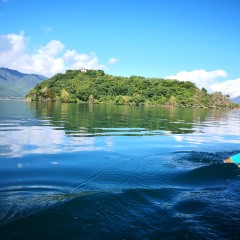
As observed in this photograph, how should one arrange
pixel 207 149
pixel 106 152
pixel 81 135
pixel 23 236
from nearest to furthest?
pixel 23 236, pixel 106 152, pixel 207 149, pixel 81 135

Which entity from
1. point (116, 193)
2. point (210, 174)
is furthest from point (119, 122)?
point (116, 193)

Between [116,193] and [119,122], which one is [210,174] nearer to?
[116,193]

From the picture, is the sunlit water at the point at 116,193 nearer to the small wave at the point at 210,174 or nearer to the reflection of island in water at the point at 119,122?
the small wave at the point at 210,174

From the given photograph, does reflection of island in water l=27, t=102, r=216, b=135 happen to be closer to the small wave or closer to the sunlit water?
the sunlit water

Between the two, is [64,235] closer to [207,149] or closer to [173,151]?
[173,151]

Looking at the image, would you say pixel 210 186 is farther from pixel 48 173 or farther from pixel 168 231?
pixel 48 173

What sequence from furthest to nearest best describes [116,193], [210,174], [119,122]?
[119,122] < [210,174] < [116,193]

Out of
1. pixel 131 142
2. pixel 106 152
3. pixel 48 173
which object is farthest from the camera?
pixel 131 142

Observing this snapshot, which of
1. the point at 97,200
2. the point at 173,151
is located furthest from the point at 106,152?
the point at 97,200

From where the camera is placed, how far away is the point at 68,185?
12.0 metres

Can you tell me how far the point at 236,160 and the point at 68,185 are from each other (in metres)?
9.21

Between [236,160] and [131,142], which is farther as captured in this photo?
[131,142]

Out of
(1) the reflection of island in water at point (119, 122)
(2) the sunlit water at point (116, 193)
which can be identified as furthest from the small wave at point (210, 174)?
(1) the reflection of island in water at point (119, 122)

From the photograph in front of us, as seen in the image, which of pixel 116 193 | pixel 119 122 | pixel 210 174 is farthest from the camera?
pixel 119 122
